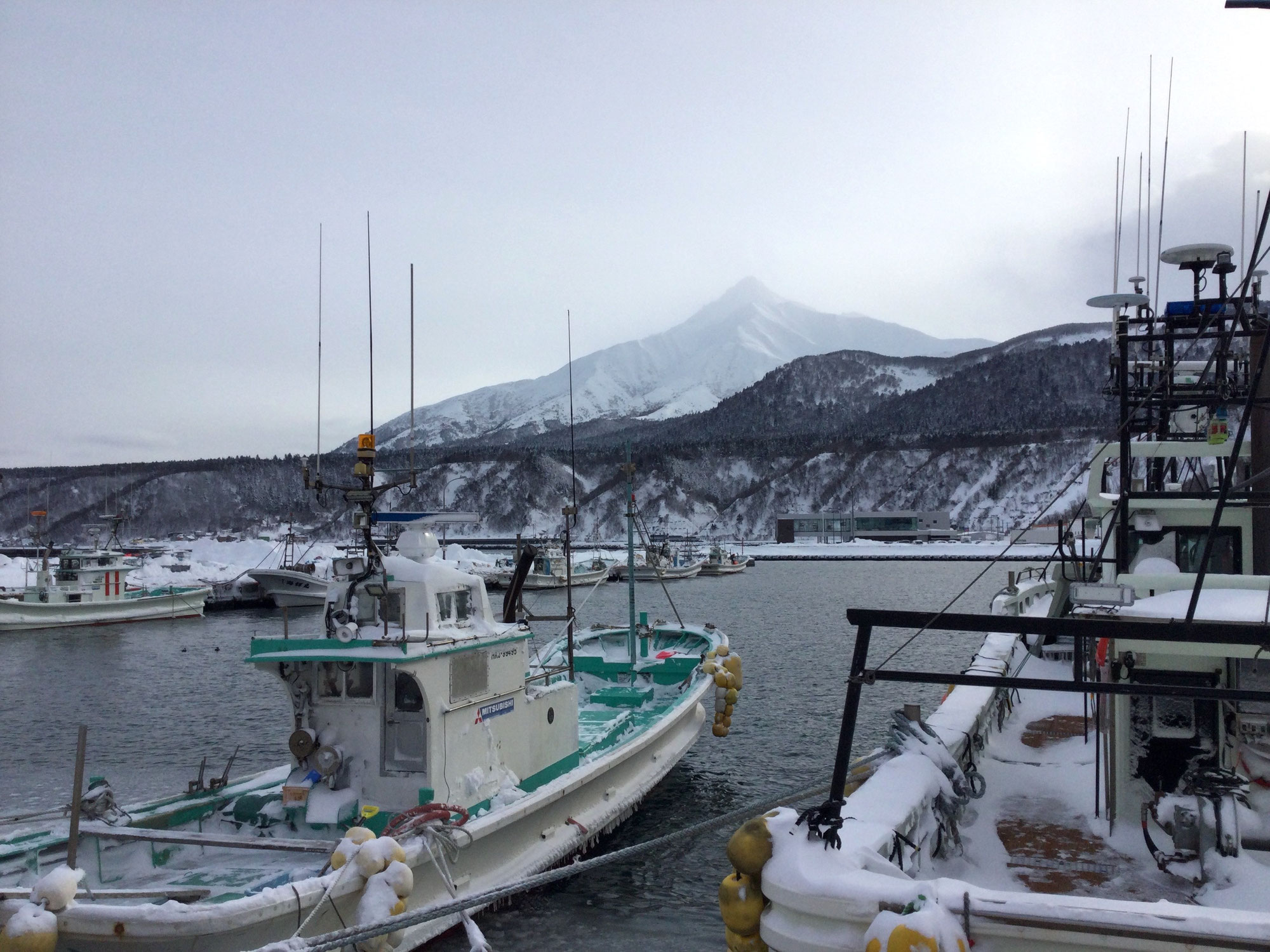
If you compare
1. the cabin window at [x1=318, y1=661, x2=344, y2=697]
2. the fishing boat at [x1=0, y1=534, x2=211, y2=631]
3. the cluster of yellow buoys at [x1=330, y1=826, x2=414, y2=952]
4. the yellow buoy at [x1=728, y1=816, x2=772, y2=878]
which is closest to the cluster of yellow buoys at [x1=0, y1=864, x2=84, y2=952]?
the cluster of yellow buoys at [x1=330, y1=826, x2=414, y2=952]

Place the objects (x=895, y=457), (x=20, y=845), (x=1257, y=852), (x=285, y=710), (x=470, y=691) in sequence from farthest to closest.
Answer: (x=895, y=457) < (x=285, y=710) < (x=470, y=691) < (x=20, y=845) < (x=1257, y=852)

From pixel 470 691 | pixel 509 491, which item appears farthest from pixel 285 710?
pixel 509 491

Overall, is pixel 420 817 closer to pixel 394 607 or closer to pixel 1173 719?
pixel 394 607

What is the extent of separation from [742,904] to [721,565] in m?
92.9

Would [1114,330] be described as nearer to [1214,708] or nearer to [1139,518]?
[1139,518]

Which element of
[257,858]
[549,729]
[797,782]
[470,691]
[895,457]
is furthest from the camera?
[895,457]

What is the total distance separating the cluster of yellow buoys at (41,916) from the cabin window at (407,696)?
4646mm

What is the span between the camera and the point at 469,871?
12.0m

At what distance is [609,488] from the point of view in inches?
7338

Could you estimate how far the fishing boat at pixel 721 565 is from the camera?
318ft

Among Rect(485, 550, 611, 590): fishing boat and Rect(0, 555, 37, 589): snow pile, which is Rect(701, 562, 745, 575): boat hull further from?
Rect(0, 555, 37, 589): snow pile

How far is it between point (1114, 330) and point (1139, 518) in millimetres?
3778

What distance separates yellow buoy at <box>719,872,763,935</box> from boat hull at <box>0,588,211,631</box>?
57.5 m

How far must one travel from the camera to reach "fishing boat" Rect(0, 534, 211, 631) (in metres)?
51.9
